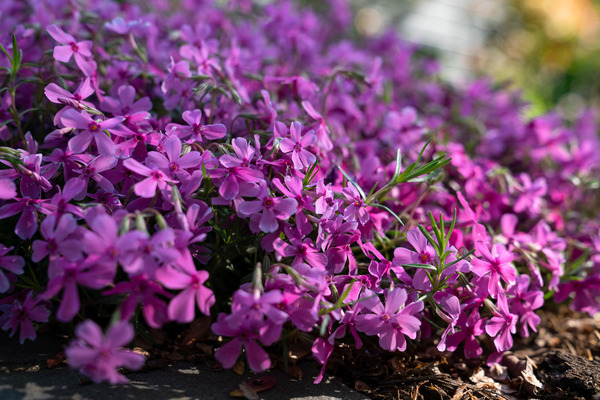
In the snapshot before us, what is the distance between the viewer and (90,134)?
1245mm

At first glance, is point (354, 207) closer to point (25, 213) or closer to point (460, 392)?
point (460, 392)

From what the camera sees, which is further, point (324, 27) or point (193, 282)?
point (324, 27)

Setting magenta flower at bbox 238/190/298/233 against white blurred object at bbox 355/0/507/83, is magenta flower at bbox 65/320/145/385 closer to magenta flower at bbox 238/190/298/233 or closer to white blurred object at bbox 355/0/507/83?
magenta flower at bbox 238/190/298/233

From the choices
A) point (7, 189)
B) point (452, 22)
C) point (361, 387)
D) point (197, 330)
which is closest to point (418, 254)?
point (361, 387)

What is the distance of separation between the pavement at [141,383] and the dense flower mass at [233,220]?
92 mm

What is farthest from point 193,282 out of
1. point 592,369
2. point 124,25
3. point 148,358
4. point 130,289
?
point 592,369

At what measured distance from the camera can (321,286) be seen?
113cm

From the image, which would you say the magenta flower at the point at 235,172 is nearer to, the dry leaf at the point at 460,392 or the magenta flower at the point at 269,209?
the magenta flower at the point at 269,209

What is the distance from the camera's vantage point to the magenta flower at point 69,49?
4.66ft

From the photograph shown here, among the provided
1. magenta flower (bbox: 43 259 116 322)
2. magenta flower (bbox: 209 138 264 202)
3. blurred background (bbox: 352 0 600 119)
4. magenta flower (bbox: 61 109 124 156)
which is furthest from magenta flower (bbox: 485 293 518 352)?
blurred background (bbox: 352 0 600 119)

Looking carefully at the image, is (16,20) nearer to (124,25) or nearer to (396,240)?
(124,25)

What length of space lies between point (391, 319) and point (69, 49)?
121 centimetres

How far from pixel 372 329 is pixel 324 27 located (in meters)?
2.84

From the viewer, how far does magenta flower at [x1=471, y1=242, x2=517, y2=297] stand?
4.33 feet
